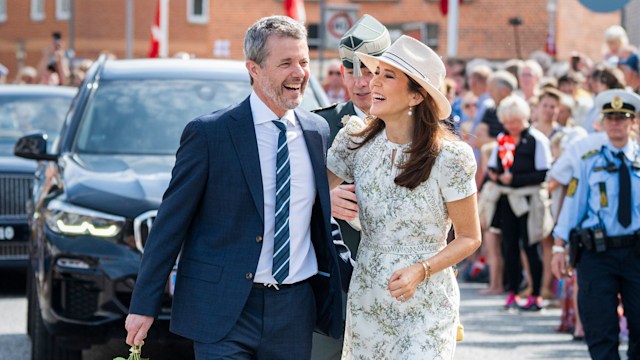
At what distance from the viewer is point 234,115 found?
5359 millimetres

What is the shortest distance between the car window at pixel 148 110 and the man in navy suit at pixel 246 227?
3.75 meters

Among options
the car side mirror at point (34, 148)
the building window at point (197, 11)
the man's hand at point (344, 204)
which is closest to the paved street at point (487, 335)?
the car side mirror at point (34, 148)

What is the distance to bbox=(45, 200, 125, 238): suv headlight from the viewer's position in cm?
825

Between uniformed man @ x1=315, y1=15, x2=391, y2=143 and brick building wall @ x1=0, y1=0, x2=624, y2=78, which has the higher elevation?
uniformed man @ x1=315, y1=15, x2=391, y2=143

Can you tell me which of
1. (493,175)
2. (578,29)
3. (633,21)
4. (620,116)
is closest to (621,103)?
(620,116)

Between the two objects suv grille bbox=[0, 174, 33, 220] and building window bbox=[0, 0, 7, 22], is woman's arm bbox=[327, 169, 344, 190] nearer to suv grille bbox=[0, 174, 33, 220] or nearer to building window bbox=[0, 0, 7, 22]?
suv grille bbox=[0, 174, 33, 220]

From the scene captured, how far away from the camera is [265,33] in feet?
17.6

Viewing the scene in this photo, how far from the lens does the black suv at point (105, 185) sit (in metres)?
8.12

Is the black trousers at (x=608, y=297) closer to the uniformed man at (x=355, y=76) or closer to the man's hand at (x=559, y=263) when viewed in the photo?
the man's hand at (x=559, y=263)

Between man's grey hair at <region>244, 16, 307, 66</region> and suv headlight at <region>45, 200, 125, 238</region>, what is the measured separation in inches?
121

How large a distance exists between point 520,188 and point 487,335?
8.74 ft

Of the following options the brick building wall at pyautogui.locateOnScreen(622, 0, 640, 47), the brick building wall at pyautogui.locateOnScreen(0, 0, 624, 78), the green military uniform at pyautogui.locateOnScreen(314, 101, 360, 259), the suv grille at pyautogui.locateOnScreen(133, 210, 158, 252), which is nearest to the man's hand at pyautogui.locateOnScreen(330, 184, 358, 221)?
the green military uniform at pyautogui.locateOnScreen(314, 101, 360, 259)

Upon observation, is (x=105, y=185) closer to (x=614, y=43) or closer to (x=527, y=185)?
(x=527, y=185)

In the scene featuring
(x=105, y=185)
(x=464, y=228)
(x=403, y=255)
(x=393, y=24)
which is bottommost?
(x=393, y=24)
